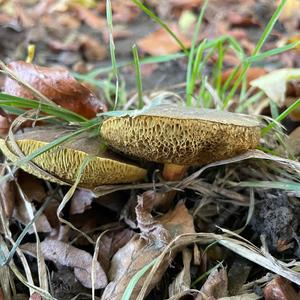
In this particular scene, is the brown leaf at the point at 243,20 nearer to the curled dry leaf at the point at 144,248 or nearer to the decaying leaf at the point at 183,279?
the curled dry leaf at the point at 144,248

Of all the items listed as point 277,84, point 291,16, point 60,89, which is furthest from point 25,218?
point 291,16

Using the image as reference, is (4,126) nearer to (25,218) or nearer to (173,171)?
(25,218)

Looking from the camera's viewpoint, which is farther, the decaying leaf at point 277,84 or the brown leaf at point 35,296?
the decaying leaf at point 277,84

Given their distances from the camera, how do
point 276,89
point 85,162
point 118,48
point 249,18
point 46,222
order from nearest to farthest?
point 85,162 → point 46,222 → point 276,89 → point 118,48 → point 249,18

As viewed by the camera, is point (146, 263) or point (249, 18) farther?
point (249, 18)

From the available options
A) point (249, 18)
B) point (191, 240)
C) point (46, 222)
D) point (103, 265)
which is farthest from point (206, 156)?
point (249, 18)

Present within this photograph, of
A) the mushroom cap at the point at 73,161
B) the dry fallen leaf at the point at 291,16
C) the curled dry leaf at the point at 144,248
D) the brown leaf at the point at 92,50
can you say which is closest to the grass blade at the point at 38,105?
the mushroom cap at the point at 73,161

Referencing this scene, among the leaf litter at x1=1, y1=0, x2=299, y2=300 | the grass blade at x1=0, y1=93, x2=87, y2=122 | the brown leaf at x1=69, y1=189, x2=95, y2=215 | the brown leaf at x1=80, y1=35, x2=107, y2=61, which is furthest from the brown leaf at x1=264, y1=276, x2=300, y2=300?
the brown leaf at x1=80, y1=35, x2=107, y2=61

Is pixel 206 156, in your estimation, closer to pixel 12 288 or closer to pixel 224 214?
pixel 224 214
